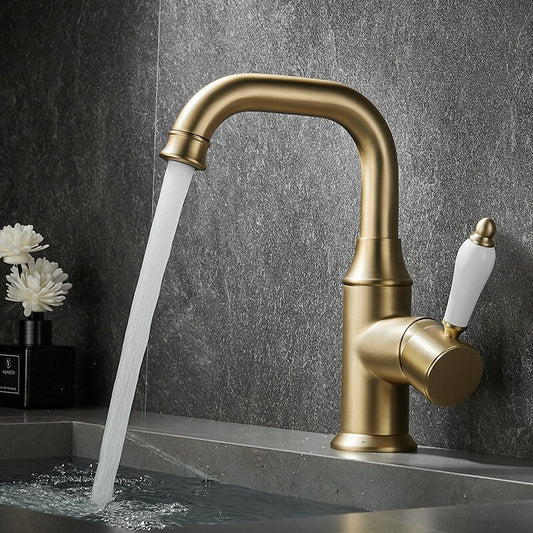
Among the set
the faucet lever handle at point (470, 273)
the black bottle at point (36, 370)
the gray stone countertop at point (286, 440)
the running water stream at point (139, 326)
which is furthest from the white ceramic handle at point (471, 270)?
the black bottle at point (36, 370)

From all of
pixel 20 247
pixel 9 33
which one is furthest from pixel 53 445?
pixel 9 33

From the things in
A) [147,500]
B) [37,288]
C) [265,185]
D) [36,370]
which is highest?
[265,185]

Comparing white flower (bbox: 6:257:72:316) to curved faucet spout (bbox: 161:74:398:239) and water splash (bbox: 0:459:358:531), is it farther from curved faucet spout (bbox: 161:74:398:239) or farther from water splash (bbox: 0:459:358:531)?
curved faucet spout (bbox: 161:74:398:239)

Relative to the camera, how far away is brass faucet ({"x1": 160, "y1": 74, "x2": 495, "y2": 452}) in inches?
42.2

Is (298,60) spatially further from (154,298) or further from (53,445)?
(53,445)

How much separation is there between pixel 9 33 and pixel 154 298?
981mm

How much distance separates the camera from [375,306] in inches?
44.4

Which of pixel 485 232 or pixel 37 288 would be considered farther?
pixel 37 288

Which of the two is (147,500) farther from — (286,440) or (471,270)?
(471,270)

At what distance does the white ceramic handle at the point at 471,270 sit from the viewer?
1.07 m

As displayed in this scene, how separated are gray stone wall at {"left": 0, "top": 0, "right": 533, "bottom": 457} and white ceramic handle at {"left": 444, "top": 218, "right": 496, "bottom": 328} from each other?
0.25ft

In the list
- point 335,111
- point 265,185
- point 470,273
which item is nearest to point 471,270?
point 470,273

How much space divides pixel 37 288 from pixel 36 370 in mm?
121

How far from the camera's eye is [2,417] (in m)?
1.43
